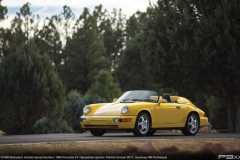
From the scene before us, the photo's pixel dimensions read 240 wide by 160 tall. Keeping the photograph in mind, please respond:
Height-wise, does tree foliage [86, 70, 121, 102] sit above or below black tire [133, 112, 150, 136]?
above

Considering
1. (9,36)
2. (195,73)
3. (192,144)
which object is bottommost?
(192,144)

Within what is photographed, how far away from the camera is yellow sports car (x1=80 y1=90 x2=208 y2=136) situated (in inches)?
661

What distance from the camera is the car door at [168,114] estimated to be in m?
17.8

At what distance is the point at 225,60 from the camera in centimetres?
2544

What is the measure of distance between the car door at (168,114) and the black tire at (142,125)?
1.66 feet

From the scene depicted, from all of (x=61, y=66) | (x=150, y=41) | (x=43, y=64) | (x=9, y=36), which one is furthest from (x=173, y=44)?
(x=61, y=66)

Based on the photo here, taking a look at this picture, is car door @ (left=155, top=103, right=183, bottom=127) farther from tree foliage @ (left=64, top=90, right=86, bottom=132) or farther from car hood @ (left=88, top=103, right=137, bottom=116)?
tree foliage @ (left=64, top=90, right=86, bottom=132)

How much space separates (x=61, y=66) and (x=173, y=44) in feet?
146

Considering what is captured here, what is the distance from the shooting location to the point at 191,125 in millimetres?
18891

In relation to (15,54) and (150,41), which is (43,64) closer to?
(15,54)

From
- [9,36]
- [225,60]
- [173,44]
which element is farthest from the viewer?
[9,36]

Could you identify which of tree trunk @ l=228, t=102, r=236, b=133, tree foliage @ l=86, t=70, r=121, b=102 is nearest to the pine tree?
tree foliage @ l=86, t=70, r=121, b=102

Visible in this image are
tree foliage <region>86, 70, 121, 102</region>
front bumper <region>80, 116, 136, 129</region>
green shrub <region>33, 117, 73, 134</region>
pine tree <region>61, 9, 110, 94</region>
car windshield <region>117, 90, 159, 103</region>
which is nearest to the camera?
front bumper <region>80, 116, 136, 129</region>

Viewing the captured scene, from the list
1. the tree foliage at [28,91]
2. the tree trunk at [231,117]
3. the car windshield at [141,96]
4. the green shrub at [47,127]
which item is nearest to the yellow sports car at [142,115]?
the car windshield at [141,96]
